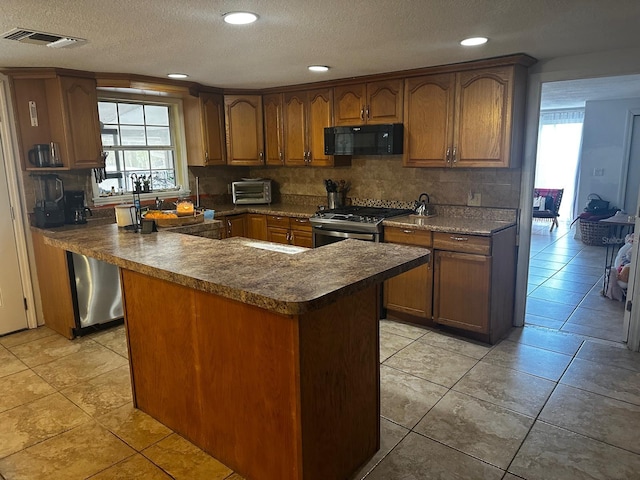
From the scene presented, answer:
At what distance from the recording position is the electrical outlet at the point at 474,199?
12.9 feet

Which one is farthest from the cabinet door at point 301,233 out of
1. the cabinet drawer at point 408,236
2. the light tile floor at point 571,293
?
the light tile floor at point 571,293

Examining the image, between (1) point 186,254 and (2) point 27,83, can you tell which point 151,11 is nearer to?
(1) point 186,254

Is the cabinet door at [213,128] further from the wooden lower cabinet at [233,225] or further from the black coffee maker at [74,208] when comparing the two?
the black coffee maker at [74,208]

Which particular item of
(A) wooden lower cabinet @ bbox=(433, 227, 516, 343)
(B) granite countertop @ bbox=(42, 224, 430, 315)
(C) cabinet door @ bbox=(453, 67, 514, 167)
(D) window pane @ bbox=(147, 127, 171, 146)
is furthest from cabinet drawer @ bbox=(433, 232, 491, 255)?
(D) window pane @ bbox=(147, 127, 171, 146)

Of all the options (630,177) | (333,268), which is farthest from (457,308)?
(630,177)

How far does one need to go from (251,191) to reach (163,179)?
3.21 feet

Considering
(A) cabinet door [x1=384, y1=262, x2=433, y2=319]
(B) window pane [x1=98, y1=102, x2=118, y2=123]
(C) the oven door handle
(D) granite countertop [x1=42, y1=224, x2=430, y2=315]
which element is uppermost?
(B) window pane [x1=98, y1=102, x2=118, y2=123]

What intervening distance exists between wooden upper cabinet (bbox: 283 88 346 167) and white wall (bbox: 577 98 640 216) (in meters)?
4.88

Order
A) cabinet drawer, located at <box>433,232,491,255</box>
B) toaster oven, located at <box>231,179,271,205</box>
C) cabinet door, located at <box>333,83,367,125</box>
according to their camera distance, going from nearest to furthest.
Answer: cabinet drawer, located at <box>433,232,491,255</box> < cabinet door, located at <box>333,83,367,125</box> < toaster oven, located at <box>231,179,271,205</box>

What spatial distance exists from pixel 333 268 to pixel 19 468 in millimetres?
1839

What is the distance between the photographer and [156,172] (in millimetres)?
4914

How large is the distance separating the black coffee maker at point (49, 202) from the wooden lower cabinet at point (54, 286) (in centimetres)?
14

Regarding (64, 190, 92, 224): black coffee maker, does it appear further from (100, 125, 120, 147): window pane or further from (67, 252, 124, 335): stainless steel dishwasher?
(100, 125, 120, 147): window pane

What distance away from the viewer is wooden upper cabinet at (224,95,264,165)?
16.2ft
